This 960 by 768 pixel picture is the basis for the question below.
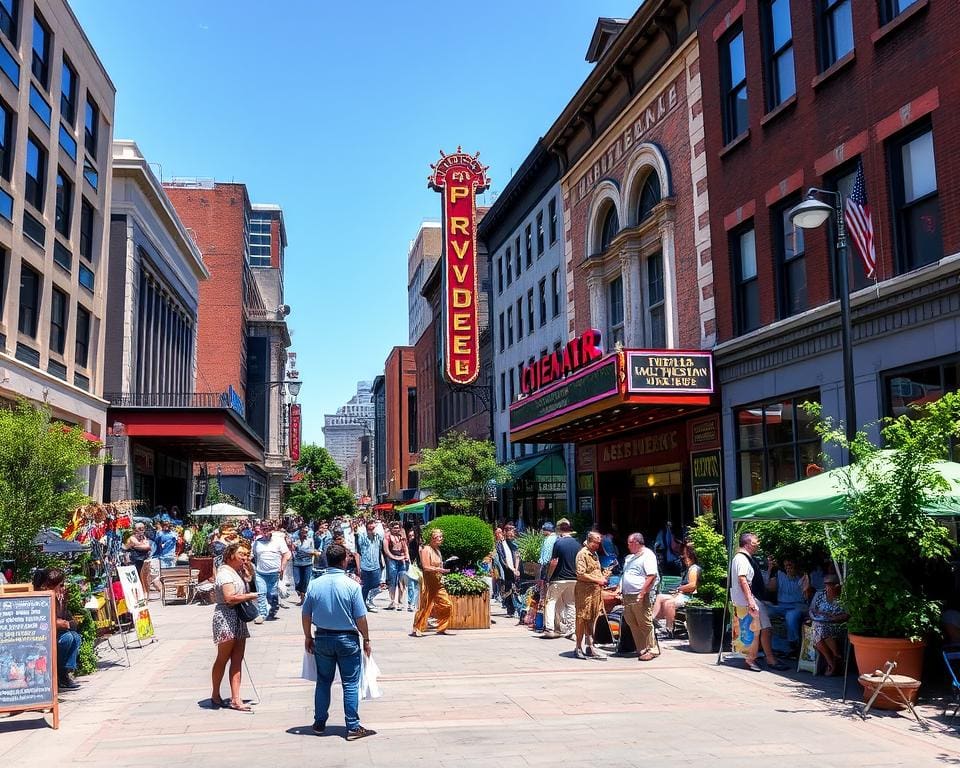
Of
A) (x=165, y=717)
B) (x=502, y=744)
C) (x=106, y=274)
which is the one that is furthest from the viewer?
(x=106, y=274)

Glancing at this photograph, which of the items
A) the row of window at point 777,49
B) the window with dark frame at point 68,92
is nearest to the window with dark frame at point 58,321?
the window with dark frame at point 68,92

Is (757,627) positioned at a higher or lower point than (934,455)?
lower

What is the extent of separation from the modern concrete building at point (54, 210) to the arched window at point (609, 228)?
16.0 m

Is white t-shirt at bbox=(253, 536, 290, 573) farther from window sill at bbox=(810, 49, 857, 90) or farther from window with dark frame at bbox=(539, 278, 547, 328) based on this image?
window with dark frame at bbox=(539, 278, 547, 328)

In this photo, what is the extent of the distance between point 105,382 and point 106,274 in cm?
535

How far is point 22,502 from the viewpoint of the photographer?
11.8 m

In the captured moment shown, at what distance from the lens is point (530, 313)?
37.1 meters

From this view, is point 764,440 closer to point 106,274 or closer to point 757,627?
point 757,627

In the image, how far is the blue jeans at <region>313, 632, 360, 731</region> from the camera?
27.3ft

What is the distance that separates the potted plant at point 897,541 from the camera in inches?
376

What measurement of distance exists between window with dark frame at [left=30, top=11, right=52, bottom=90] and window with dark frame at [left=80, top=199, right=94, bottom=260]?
5001 millimetres

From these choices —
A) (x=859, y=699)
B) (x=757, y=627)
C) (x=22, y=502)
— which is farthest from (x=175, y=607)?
(x=859, y=699)

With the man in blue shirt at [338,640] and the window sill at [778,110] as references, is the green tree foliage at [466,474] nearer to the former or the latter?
the window sill at [778,110]

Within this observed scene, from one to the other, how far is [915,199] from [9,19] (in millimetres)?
23829
